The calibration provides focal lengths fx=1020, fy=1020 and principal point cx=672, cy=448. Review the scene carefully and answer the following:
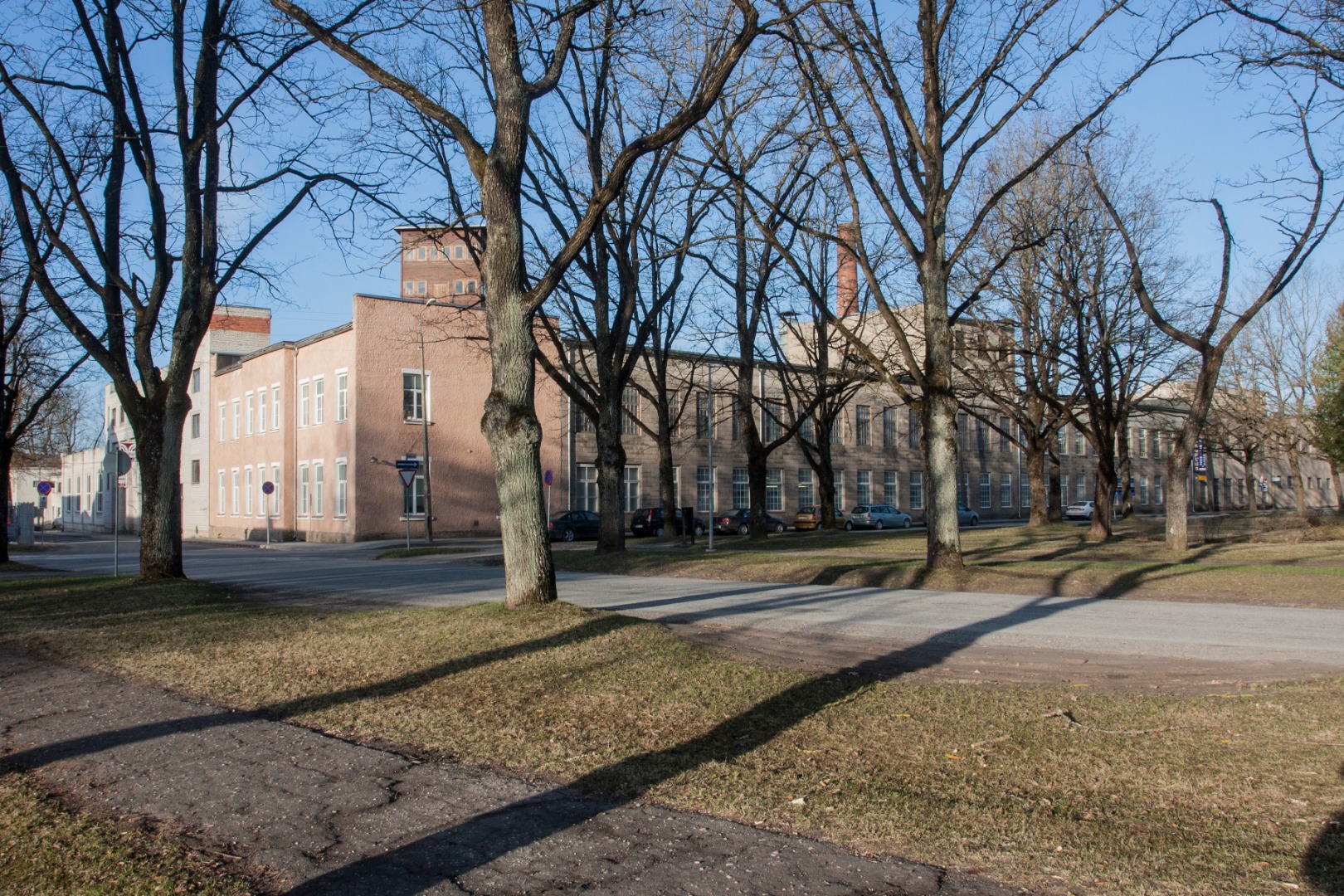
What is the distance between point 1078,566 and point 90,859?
1671cm

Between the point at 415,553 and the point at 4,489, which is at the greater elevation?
the point at 4,489

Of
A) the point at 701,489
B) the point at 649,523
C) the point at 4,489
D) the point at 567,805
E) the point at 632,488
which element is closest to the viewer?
the point at 567,805

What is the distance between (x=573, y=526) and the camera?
1742 inches

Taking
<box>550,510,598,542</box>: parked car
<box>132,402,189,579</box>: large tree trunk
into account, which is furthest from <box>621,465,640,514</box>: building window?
<box>132,402,189,579</box>: large tree trunk

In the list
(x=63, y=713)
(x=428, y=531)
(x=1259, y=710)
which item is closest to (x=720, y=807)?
(x=1259, y=710)

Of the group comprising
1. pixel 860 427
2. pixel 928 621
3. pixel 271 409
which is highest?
pixel 271 409

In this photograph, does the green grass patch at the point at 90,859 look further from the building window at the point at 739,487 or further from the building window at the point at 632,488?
the building window at the point at 739,487

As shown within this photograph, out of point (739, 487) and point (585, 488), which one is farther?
point (739, 487)

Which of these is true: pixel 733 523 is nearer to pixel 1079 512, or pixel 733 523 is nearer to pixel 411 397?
pixel 411 397

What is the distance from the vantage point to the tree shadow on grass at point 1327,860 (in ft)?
A: 13.0

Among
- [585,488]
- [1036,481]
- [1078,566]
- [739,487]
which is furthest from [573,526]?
[1078,566]

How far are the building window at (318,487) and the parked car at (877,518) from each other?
26561 millimetres

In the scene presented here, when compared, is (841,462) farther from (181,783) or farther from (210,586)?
(181,783)

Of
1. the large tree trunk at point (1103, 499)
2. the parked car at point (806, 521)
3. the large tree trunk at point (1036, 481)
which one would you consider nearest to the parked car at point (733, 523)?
the parked car at point (806, 521)
